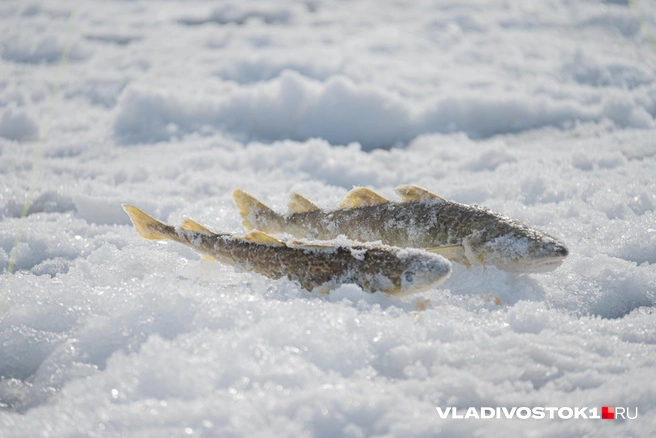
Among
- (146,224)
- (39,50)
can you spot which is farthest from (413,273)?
(39,50)

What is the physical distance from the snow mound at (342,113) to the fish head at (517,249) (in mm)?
5734

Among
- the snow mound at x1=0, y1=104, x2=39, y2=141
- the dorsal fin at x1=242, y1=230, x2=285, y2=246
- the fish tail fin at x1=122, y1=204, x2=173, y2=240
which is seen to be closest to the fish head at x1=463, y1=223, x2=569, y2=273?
the dorsal fin at x1=242, y1=230, x2=285, y2=246

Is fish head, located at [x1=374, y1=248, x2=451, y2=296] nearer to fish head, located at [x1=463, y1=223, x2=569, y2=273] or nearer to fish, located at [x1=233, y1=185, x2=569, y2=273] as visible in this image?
fish, located at [x1=233, y1=185, x2=569, y2=273]

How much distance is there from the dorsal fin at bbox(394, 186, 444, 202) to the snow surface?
2.42 feet

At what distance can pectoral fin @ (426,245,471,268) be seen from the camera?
458 cm

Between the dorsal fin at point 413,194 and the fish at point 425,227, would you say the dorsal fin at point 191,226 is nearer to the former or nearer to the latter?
the fish at point 425,227

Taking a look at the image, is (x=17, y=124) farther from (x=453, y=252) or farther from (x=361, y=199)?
(x=453, y=252)

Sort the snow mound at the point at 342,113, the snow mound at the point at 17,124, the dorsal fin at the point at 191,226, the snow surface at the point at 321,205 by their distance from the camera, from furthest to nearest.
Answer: the snow mound at the point at 342,113
the snow mound at the point at 17,124
the dorsal fin at the point at 191,226
the snow surface at the point at 321,205

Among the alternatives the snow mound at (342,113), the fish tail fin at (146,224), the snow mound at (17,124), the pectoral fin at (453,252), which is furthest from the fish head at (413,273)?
the snow mound at (17,124)

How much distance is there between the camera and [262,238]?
4.52 meters

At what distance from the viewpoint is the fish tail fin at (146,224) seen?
504 centimetres

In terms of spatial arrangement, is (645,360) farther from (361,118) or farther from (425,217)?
(361,118)

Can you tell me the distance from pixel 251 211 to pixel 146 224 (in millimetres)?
1000

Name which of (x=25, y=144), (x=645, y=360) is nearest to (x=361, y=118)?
(x=25, y=144)
